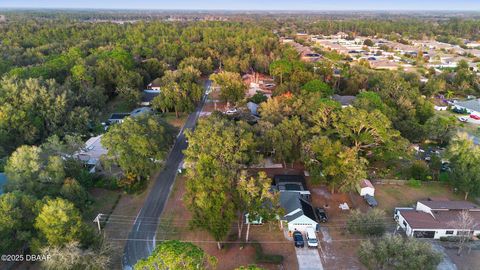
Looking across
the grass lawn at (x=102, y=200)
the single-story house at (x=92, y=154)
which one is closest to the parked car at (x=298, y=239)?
the grass lawn at (x=102, y=200)

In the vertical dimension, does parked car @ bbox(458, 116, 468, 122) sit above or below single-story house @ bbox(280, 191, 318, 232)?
above

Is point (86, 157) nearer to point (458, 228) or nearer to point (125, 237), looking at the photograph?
point (125, 237)

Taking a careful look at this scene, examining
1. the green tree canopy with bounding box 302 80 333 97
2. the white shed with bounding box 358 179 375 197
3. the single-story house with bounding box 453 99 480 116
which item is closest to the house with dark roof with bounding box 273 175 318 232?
the white shed with bounding box 358 179 375 197

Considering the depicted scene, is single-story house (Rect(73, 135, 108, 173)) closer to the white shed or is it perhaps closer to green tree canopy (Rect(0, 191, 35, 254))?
green tree canopy (Rect(0, 191, 35, 254))

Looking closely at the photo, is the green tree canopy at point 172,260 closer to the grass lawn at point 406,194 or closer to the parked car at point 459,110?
the grass lawn at point 406,194

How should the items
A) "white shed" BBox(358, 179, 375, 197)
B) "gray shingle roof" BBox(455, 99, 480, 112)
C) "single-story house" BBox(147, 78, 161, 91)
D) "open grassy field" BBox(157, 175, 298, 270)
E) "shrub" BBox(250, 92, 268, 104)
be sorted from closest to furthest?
1. "open grassy field" BBox(157, 175, 298, 270)
2. "white shed" BBox(358, 179, 375, 197)
3. "shrub" BBox(250, 92, 268, 104)
4. "gray shingle roof" BBox(455, 99, 480, 112)
5. "single-story house" BBox(147, 78, 161, 91)

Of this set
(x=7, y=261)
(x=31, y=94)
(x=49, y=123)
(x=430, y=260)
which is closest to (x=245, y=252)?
(x=430, y=260)
